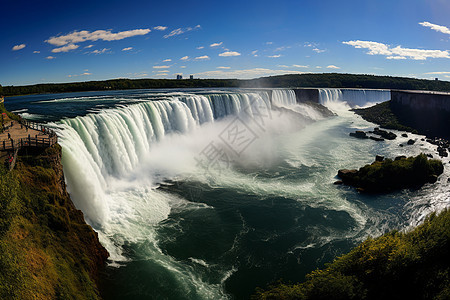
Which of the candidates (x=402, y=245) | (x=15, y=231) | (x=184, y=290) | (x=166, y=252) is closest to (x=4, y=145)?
(x=15, y=231)

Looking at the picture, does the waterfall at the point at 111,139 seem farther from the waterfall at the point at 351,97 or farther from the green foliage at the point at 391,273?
the waterfall at the point at 351,97

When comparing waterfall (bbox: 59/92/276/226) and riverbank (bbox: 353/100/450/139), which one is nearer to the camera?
waterfall (bbox: 59/92/276/226)

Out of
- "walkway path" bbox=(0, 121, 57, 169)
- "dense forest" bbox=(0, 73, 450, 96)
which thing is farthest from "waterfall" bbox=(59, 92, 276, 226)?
"dense forest" bbox=(0, 73, 450, 96)

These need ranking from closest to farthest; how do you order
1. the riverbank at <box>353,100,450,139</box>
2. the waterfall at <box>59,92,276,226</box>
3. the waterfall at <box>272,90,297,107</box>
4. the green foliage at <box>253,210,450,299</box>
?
the green foliage at <box>253,210,450,299</box>, the waterfall at <box>59,92,276,226</box>, the riverbank at <box>353,100,450,139</box>, the waterfall at <box>272,90,297,107</box>

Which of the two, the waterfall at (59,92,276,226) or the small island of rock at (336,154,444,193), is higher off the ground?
the waterfall at (59,92,276,226)

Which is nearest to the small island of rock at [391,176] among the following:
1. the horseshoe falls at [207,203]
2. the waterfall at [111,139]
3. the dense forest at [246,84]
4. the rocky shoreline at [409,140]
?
the horseshoe falls at [207,203]

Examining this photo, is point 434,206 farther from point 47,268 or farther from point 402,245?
point 47,268

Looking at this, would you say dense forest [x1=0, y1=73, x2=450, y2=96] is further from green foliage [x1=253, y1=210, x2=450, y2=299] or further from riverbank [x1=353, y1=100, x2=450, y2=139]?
green foliage [x1=253, y1=210, x2=450, y2=299]
